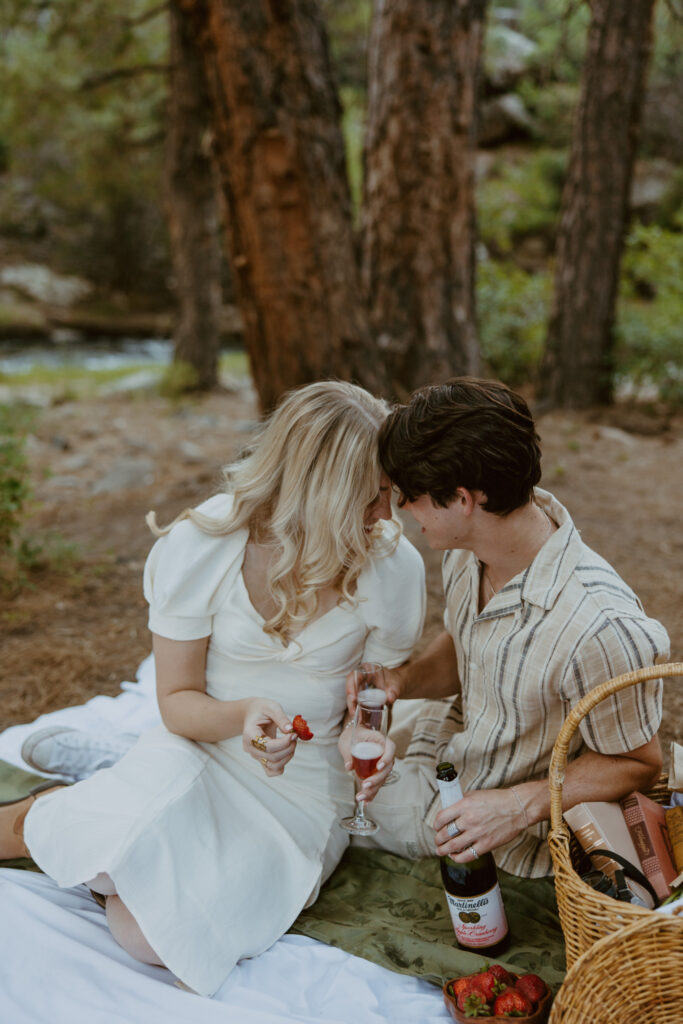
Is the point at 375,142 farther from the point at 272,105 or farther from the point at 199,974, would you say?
the point at 199,974

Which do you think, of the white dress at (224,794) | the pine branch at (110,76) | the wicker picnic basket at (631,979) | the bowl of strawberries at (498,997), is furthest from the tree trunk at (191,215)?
the wicker picnic basket at (631,979)

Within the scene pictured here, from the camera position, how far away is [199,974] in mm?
2279

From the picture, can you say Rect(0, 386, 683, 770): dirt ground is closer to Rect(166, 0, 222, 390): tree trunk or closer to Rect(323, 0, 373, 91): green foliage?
Rect(166, 0, 222, 390): tree trunk

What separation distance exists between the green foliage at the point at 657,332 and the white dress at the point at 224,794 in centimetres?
730

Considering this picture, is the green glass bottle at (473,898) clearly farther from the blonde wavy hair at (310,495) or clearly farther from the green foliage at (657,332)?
the green foliage at (657,332)

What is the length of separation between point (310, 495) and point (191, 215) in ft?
29.0

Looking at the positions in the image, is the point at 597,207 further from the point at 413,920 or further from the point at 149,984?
the point at 149,984

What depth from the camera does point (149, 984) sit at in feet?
7.50

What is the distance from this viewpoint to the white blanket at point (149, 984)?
7.25ft

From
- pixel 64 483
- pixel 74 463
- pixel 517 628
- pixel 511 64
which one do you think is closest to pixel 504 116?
pixel 511 64

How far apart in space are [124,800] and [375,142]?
490 centimetres

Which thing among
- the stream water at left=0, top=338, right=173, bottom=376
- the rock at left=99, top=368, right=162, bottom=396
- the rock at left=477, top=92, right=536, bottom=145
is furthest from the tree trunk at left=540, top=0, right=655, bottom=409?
the rock at left=477, top=92, right=536, bottom=145

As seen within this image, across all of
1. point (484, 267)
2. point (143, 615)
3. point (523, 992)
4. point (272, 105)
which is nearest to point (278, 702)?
point (523, 992)

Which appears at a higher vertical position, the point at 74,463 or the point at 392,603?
the point at 392,603
